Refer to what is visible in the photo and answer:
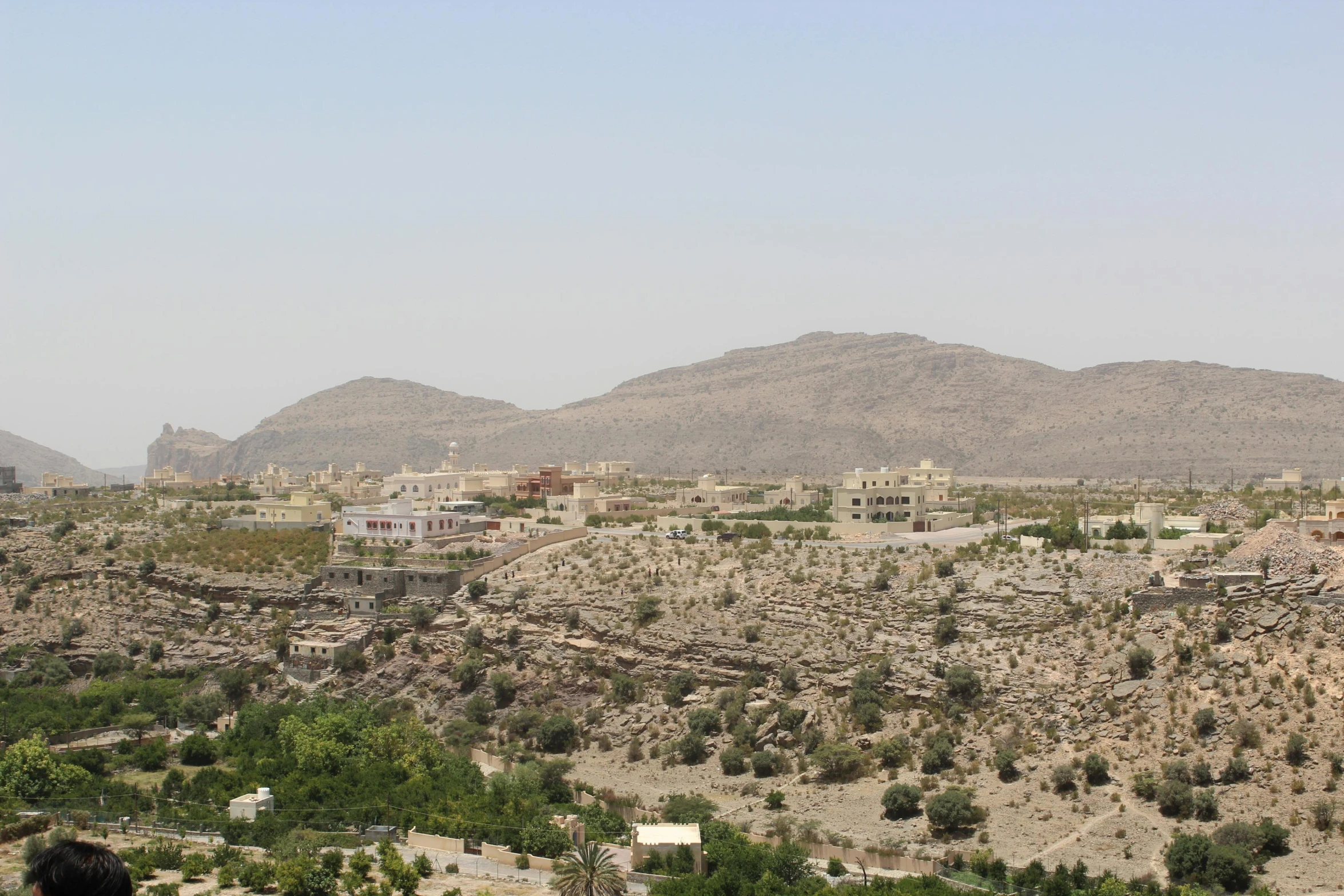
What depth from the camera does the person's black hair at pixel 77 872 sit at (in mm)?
4352

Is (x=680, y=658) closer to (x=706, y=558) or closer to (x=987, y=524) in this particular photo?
(x=706, y=558)

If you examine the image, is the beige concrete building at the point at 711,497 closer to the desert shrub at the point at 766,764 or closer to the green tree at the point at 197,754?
the desert shrub at the point at 766,764

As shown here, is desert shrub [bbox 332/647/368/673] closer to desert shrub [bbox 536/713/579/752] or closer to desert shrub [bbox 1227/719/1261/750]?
desert shrub [bbox 536/713/579/752]

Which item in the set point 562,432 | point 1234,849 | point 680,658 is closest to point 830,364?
point 562,432

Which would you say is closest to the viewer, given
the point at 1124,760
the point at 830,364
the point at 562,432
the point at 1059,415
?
the point at 1124,760

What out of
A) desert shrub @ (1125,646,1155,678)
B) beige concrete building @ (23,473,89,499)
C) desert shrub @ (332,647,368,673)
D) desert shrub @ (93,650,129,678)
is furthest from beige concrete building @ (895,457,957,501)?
beige concrete building @ (23,473,89,499)

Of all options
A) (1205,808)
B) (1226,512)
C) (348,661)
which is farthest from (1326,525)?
(348,661)

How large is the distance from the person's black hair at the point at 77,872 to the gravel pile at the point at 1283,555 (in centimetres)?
3473

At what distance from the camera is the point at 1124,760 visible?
29078 millimetres

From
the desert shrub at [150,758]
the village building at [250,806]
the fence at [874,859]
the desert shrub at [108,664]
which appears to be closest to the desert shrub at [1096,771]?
the fence at [874,859]

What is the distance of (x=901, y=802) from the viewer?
1113 inches

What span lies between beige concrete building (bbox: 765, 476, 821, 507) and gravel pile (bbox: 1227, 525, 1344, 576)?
2973cm

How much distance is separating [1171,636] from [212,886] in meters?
25.1

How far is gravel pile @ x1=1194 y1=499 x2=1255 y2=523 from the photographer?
49188 millimetres
